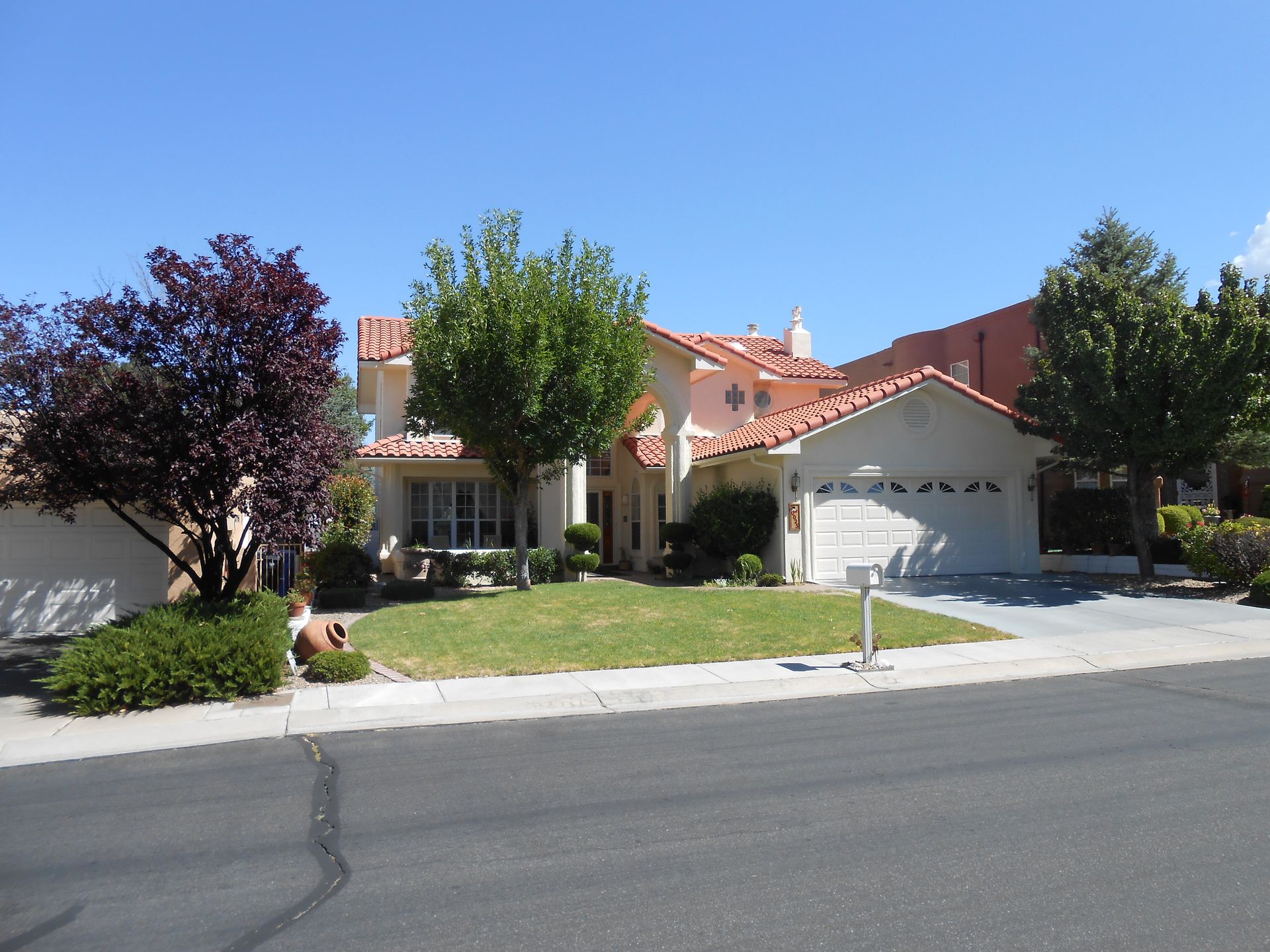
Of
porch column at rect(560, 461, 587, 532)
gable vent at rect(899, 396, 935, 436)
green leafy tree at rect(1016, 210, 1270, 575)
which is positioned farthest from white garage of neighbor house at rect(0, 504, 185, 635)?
green leafy tree at rect(1016, 210, 1270, 575)

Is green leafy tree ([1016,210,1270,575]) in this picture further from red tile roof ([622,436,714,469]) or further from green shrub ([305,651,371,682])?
green shrub ([305,651,371,682])

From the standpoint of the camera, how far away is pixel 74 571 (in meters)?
14.0

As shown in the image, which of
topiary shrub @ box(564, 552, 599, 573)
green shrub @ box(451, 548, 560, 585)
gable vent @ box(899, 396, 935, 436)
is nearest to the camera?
gable vent @ box(899, 396, 935, 436)

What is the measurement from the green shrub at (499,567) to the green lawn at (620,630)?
2.90 meters

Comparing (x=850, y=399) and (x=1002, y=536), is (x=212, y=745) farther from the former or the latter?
(x=1002, y=536)

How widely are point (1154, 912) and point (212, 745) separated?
23.8ft

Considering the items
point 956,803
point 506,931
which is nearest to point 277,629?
point 506,931

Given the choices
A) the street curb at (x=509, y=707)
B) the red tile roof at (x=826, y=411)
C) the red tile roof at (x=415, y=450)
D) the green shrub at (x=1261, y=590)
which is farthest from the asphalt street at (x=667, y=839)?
the red tile roof at (x=415, y=450)

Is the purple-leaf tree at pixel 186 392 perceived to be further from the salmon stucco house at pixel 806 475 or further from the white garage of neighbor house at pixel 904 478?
the white garage of neighbor house at pixel 904 478

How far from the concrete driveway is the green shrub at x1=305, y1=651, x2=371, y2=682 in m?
9.03

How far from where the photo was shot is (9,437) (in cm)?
1141

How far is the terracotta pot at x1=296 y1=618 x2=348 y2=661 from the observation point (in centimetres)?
1116

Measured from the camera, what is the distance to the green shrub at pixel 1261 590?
14797 millimetres

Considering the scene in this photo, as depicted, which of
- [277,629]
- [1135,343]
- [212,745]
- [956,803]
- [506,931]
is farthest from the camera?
[1135,343]
